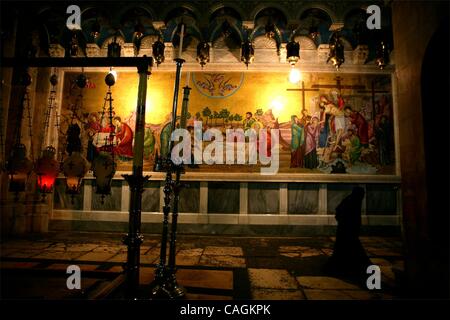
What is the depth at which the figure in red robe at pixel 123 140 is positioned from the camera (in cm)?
725

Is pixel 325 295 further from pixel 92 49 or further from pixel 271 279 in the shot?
pixel 92 49

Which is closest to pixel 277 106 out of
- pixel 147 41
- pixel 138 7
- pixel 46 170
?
pixel 138 7

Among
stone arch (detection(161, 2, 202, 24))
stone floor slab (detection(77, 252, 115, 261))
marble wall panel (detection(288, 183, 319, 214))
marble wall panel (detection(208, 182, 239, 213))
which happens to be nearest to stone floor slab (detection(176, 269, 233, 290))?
stone floor slab (detection(77, 252, 115, 261))

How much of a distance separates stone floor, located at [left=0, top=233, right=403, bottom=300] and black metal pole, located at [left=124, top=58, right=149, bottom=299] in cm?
41

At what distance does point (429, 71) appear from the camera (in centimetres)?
275

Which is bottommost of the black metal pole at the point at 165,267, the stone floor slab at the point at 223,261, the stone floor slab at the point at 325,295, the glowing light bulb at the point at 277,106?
the stone floor slab at the point at 223,261

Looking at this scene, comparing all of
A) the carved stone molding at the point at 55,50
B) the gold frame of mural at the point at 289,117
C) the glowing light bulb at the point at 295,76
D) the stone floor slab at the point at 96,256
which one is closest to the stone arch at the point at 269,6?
the gold frame of mural at the point at 289,117

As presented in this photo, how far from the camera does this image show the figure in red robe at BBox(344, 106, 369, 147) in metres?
7.08

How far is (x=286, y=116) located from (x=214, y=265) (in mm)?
4480

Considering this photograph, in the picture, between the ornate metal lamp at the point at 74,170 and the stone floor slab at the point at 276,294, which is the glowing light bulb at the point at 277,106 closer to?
the stone floor slab at the point at 276,294

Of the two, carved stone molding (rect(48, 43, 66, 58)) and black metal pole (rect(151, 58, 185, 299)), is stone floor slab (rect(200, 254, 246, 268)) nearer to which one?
black metal pole (rect(151, 58, 185, 299))

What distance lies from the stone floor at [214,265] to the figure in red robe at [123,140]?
7.05 ft

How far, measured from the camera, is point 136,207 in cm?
270
